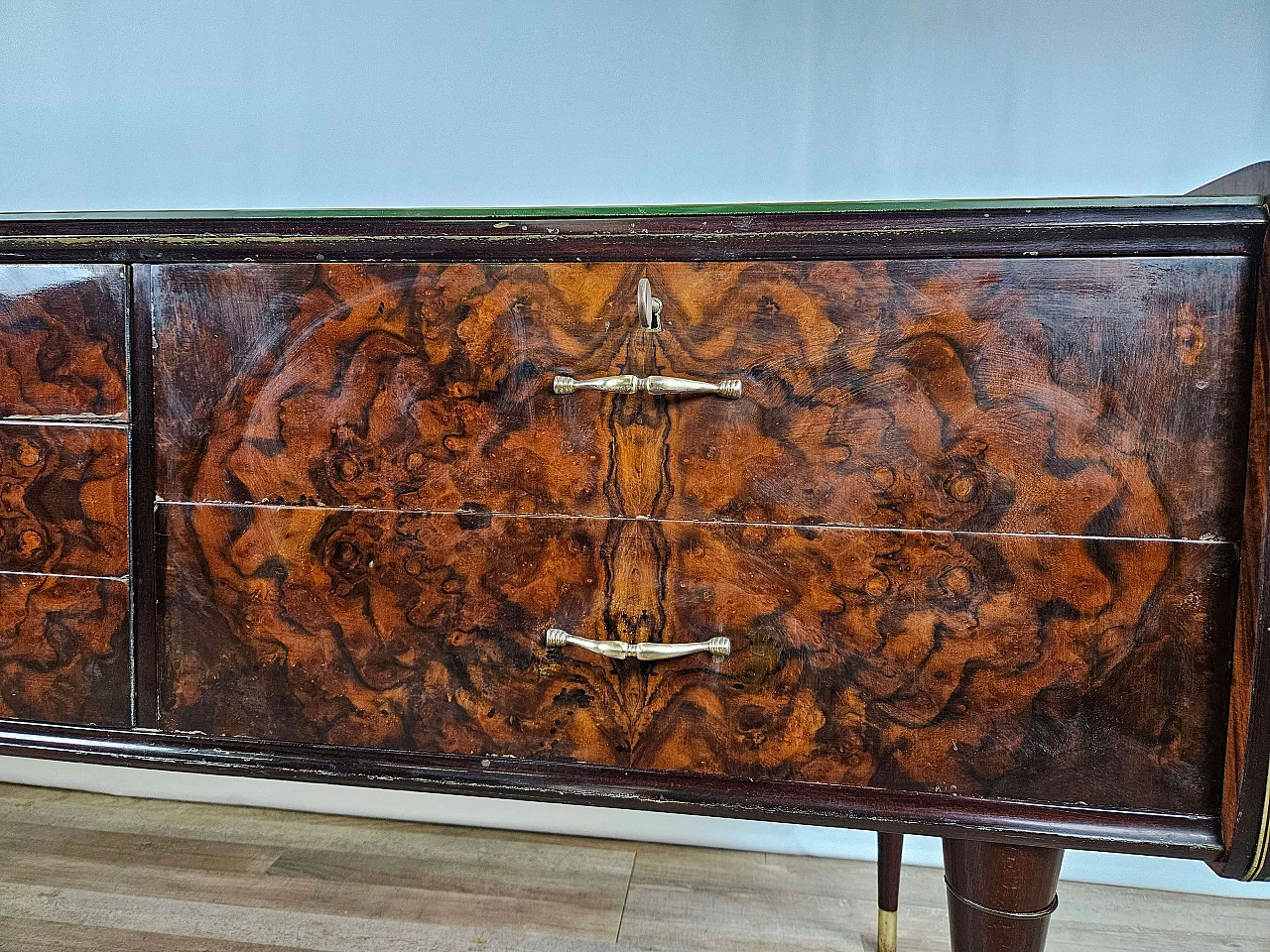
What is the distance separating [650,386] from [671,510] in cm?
9

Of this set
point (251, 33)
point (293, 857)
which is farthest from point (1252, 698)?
point (251, 33)

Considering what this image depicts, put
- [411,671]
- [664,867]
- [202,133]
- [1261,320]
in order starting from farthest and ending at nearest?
[202,133] → [664,867] → [411,671] → [1261,320]

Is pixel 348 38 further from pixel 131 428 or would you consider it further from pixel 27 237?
pixel 131 428

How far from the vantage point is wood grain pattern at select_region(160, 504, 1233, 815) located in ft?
1.87

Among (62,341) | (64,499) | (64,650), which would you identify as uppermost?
(62,341)

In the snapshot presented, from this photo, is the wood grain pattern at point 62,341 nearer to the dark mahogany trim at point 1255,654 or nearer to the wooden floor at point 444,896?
the wooden floor at point 444,896

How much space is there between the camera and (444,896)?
3.28 feet

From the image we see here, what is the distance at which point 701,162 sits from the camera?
1121 millimetres

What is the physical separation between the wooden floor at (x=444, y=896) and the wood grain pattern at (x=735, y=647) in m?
Answer: 0.41

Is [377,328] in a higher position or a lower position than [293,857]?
higher

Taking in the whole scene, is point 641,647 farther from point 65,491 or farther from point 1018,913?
point 65,491

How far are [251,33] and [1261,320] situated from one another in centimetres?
126

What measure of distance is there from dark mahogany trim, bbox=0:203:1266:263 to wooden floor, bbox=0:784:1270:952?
72 cm

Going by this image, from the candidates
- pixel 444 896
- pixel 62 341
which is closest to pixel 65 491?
pixel 62 341
